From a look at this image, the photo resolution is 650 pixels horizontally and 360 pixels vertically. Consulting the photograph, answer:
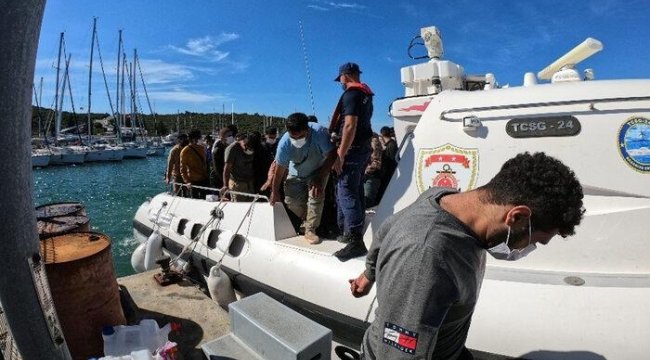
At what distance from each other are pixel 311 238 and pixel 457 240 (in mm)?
3051

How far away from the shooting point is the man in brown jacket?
26.0ft

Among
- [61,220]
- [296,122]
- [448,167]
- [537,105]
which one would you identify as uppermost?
[537,105]

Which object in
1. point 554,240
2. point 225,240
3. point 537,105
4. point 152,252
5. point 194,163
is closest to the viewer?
point 554,240

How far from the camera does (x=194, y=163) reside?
797 centimetres

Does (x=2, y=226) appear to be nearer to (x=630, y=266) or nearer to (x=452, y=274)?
(x=452, y=274)

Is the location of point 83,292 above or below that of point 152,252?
above

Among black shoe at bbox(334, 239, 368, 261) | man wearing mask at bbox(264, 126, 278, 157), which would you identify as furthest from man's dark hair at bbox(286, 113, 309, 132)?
man wearing mask at bbox(264, 126, 278, 157)

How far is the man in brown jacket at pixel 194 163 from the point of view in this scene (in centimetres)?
791

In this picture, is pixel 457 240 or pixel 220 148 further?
pixel 220 148

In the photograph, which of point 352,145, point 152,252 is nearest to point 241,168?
point 152,252

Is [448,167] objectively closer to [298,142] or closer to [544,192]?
[298,142]

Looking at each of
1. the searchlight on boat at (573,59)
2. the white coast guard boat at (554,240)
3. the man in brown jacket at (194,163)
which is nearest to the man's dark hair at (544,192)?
the white coast guard boat at (554,240)

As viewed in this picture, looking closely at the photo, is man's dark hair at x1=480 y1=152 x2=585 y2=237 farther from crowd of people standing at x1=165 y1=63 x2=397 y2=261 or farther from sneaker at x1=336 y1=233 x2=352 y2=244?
sneaker at x1=336 y1=233 x2=352 y2=244

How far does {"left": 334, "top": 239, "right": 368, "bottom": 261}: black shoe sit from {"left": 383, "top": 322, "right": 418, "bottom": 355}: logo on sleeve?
7.62 feet
